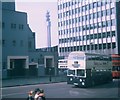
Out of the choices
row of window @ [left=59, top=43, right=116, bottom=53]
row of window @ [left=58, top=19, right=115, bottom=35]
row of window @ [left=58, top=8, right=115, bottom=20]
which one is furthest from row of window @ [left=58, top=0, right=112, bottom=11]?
row of window @ [left=59, top=43, right=116, bottom=53]

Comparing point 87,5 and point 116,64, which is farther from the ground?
point 87,5

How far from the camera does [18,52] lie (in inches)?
2111

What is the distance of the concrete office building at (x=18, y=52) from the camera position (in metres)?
51.3

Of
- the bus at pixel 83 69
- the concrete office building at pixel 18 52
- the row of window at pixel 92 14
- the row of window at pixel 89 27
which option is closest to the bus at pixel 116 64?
the bus at pixel 83 69

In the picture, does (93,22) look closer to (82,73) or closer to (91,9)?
(91,9)

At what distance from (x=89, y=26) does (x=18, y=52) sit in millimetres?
37155

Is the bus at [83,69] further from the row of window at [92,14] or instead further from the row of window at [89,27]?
the row of window at [92,14]

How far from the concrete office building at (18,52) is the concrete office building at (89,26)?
24498 millimetres

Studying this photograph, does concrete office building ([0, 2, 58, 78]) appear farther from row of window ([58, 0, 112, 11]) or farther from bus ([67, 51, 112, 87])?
row of window ([58, 0, 112, 11])

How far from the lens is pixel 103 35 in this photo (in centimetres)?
8006

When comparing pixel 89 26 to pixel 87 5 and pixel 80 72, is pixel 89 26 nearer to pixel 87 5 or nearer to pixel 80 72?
pixel 87 5

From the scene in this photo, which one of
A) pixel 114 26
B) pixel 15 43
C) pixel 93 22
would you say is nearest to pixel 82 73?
pixel 15 43

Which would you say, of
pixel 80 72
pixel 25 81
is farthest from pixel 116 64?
pixel 25 81

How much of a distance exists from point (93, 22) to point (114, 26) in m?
9.30
